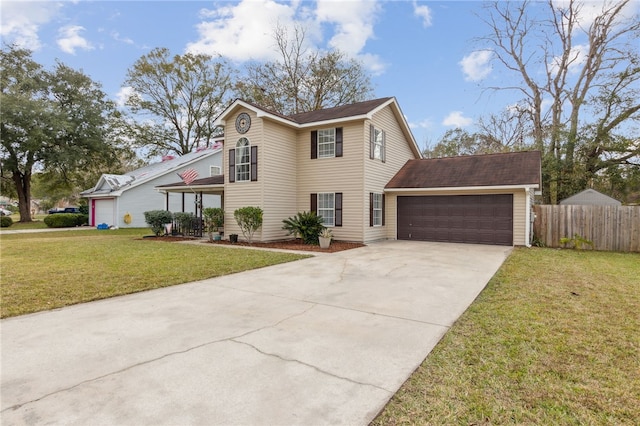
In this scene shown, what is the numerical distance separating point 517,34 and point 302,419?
27.5 metres

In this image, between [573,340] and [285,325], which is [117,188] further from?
[573,340]

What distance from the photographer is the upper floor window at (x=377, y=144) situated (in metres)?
13.5

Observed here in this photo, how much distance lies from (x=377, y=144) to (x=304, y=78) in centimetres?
1383

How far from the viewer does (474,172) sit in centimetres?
1362

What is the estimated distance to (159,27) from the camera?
1419cm

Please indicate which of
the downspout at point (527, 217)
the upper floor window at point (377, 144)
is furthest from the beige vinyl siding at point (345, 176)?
the downspout at point (527, 217)

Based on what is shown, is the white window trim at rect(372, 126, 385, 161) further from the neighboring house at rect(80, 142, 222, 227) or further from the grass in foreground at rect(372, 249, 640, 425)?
the neighboring house at rect(80, 142, 222, 227)

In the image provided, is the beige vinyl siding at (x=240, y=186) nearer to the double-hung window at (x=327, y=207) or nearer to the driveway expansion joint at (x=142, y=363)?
the double-hung window at (x=327, y=207)

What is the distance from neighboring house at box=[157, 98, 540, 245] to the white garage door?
12.3m

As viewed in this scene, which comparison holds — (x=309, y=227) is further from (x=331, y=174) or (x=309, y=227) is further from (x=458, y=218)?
(x=458, y=218)

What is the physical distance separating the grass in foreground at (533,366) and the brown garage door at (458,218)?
24.2ft

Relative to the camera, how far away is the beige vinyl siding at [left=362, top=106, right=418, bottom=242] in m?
13.1

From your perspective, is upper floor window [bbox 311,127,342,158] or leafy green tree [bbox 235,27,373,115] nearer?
upper floor window [bbox 311,127,342,158]

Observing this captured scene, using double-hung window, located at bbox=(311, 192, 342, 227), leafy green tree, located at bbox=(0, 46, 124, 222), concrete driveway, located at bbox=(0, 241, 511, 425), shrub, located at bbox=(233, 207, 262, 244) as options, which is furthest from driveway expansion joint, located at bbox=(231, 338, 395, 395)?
leafy green tree, located at bbox=(0, 46, 124, 222)
